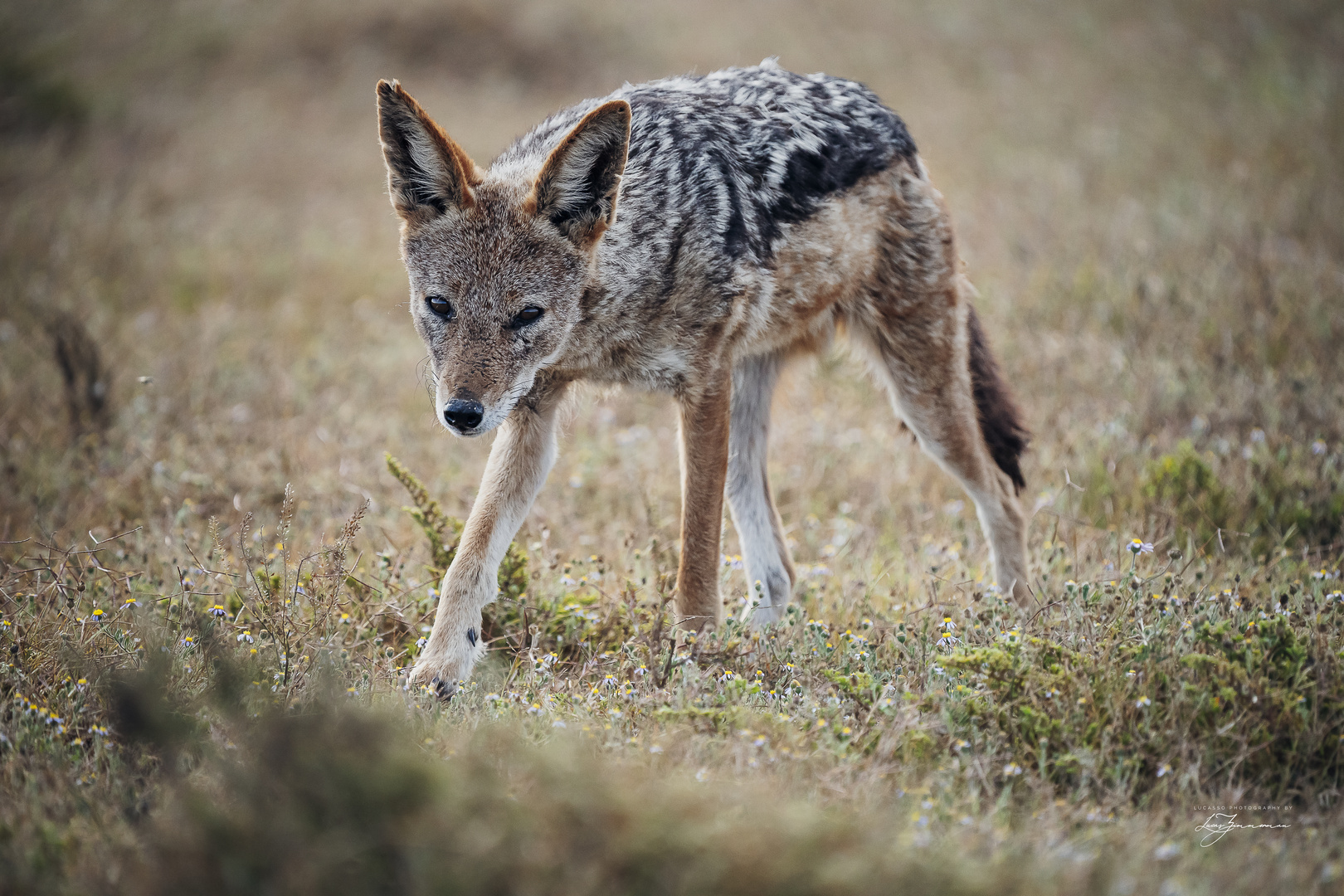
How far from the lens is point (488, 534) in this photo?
4008mm

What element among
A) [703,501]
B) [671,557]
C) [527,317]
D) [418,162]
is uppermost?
[418,162]

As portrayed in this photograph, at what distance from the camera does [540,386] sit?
4.19 meters

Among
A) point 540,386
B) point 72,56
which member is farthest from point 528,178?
point 72,56

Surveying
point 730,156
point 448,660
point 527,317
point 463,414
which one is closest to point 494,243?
point 527,317

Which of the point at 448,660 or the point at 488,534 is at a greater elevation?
the point at 488,534

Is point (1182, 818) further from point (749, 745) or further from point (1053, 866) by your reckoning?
point (749, 745)

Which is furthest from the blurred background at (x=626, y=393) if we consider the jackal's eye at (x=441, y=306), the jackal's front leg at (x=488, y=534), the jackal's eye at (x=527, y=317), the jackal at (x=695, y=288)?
the jackal's eye at (x=441, y=306)

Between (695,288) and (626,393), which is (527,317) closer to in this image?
(695,288)

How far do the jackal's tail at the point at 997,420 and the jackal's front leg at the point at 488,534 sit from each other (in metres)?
2.27

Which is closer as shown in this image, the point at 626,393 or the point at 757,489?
the point at 757,489

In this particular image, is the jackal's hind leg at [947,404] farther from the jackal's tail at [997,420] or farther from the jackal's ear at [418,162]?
the jackal's ear at [418,162]

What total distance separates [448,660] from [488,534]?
1.80 ft

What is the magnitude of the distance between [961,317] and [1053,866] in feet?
10.2

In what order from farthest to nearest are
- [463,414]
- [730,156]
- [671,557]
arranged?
[671,557]
[730,156]
[463,414]
